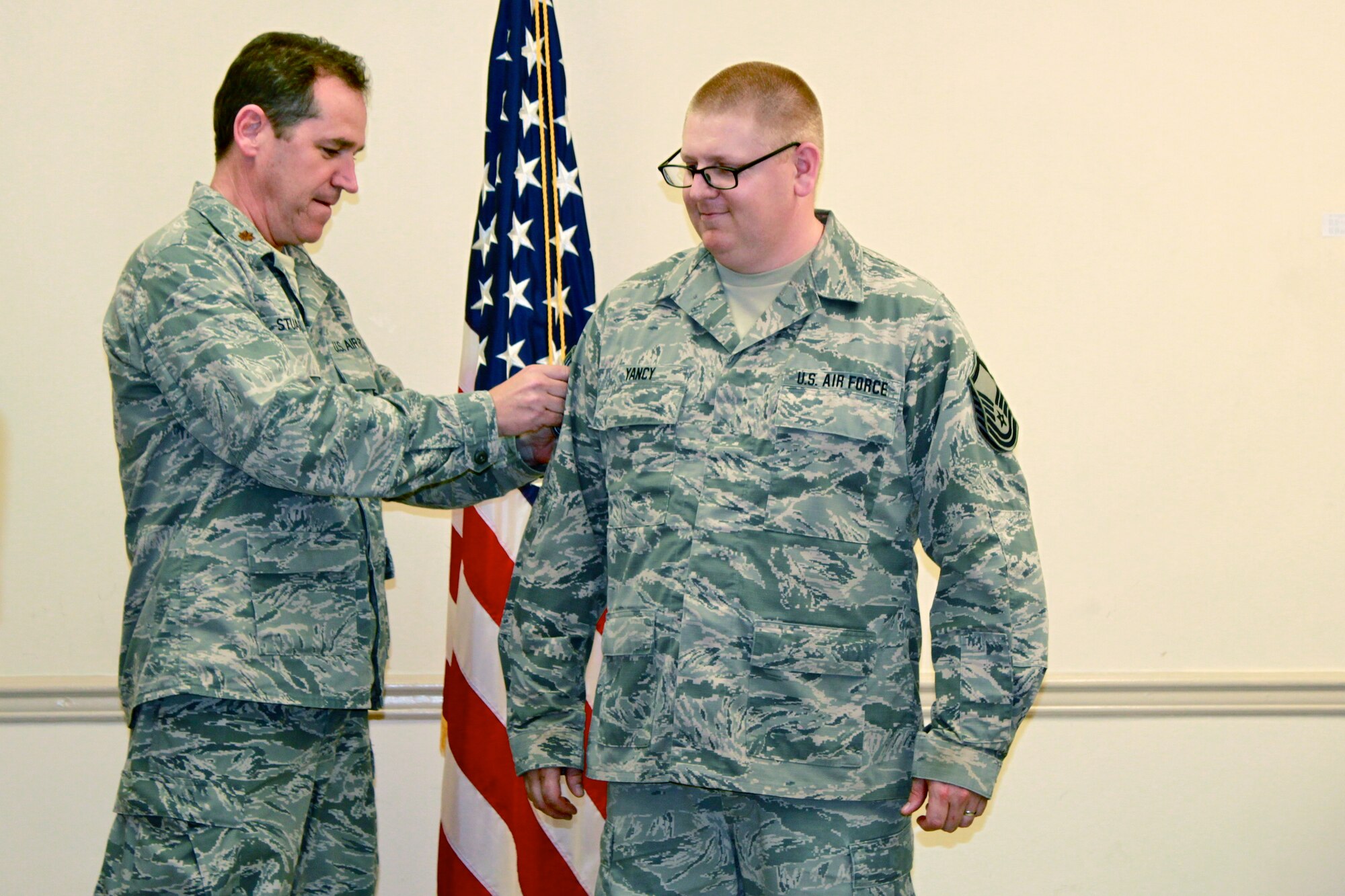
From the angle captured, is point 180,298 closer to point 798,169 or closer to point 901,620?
point 798,169

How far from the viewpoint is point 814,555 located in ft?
6.04

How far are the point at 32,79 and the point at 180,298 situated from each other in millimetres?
1655

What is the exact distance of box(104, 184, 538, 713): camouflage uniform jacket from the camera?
6.30 feet

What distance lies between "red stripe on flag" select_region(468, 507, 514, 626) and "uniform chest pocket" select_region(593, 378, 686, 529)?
0.89 m

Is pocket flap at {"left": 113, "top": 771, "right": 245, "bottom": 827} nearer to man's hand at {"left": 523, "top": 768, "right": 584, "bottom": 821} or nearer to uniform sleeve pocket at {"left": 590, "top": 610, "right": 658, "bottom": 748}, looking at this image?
man's hand at {"left": 523, "top": 768, "right": 584, "bottom": 821}

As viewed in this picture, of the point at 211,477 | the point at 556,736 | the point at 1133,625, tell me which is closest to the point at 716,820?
the point at 556,736

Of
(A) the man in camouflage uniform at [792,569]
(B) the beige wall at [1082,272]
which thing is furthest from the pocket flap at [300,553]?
(B) the beige wall at [1082,272]

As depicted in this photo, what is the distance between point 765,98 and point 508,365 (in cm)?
101

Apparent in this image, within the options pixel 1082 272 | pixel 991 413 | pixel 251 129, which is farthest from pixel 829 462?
pixel 1082 272

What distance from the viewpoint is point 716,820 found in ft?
6.05

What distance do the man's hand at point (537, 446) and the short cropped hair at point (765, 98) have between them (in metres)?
0.63

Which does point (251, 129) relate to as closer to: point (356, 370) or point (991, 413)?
point (356, 370)

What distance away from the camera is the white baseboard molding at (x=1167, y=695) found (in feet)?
10.6

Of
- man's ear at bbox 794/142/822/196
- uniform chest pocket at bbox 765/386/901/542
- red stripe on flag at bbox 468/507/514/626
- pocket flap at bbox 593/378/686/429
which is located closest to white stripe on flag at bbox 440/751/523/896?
red stripe on flag at bbox 468/507/514/626
